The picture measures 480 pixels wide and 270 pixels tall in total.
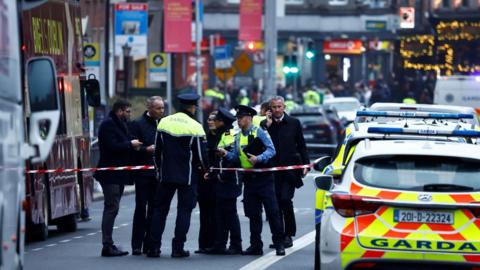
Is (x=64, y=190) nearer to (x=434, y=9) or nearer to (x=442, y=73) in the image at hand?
(x=442, y=73)

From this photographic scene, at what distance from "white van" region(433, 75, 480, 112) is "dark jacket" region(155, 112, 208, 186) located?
3099 centimetres

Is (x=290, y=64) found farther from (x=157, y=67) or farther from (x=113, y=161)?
(x=113, y=161)

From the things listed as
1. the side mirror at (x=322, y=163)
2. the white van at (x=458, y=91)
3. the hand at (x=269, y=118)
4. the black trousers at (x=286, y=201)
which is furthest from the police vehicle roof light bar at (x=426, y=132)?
the white van at (x=458, y=91)

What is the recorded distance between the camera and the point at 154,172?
17562 millimetres

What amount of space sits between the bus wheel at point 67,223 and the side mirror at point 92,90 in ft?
5.32

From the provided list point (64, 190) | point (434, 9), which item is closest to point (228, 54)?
point (434, 9)

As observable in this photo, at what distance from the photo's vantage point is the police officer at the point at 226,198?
57.8ft

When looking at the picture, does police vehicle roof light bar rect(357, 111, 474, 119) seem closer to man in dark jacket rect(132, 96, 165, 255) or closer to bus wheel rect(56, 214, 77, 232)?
man in dark jacket rect(132, 96, 165, 255)

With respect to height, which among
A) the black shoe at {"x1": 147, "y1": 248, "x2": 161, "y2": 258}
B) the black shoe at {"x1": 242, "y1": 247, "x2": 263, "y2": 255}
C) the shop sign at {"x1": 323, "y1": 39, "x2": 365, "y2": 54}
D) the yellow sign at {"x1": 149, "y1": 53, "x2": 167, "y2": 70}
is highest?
the black shoe at {"x1": 147, "y1": 248, "x2": 161, "y2": 258}

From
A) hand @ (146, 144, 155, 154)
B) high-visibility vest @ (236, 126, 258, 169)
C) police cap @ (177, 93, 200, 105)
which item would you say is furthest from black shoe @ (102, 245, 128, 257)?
police cap @ (177, 93, 200, 105)

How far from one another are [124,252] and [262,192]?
5.55ft

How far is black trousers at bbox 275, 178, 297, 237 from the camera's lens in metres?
18.5

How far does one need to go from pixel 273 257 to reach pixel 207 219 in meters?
1.26

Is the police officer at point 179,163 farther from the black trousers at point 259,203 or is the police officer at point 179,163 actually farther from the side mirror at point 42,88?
the side mirror at point 42,88
